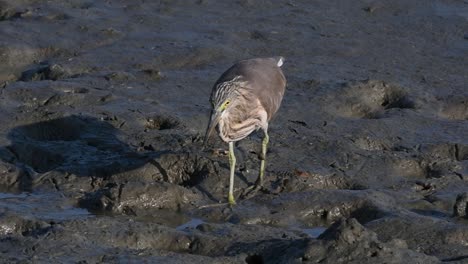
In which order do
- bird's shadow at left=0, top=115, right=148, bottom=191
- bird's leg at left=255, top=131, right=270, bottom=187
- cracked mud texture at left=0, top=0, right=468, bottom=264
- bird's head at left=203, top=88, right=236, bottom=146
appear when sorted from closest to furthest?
cracked mud texture at left=0, top=0, right=468, bottom=264 < bird's head at left=203, top=88, right=236, bottom=146 < bird's leg at left=255, top=131, right=270, bottom=187 < bird's shadow at left=0, top=115, right=148, bottom=191

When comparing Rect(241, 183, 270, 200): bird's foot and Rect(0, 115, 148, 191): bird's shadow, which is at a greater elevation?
Rect(241, 183, 270, 200): bird's foot

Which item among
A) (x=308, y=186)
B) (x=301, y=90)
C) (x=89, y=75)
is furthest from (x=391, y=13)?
(x=308, y=186)

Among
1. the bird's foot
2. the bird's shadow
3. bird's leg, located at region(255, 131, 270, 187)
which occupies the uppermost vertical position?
bird's leg, located at region(255, 131, 270, 187)

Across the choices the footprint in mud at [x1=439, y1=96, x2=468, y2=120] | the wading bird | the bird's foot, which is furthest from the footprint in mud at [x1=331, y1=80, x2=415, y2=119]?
the bird's foot

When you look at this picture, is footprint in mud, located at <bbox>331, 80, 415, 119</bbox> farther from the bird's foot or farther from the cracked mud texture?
the bird's foot

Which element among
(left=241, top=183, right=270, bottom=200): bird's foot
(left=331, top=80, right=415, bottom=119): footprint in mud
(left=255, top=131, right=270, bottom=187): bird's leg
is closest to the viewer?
(left=241, top=183, right=270, bottom=200): bird's foot

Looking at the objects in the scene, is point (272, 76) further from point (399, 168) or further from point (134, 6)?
point (134, 6)

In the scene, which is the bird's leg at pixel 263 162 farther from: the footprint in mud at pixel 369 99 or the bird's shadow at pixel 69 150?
the footprint in mud at pixel 369 99

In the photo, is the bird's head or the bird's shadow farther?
the bird's shadow

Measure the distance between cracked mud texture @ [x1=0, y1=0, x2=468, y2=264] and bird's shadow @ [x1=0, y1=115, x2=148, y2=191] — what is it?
0.02m

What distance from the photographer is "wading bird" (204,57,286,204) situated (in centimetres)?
886

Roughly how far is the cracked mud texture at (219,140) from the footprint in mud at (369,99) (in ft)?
0.06

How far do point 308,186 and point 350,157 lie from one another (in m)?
0.69

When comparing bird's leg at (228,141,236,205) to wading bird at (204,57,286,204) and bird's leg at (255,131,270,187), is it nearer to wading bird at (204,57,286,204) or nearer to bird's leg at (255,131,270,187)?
wading bird at (204,57,286,204)
